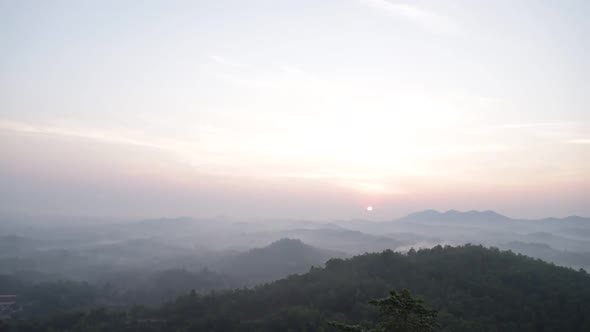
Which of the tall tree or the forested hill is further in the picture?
the forested hill

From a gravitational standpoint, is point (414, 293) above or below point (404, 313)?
below

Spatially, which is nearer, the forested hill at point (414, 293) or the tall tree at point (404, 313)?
the tall tree at point (404, 313)

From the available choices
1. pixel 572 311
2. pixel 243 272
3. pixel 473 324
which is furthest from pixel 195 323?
pixel 243 272

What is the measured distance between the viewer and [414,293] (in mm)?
73812

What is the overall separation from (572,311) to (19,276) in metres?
216

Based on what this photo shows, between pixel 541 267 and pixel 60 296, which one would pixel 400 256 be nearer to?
pixel 541 267

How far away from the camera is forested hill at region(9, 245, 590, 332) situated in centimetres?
5981

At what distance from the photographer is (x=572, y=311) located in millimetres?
58875

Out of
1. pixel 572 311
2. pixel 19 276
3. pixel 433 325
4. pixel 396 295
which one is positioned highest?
pixel 396 295

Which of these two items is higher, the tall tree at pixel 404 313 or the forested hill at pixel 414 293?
the tall tree at pixel 404 313

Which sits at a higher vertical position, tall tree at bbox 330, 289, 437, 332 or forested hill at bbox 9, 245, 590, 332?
tall tree at bbox 330, 289, 437, 332

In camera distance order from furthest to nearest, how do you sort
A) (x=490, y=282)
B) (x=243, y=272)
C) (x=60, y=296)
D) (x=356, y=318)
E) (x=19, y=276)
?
(x=243, y=272), (x=19, y=276), (x=60, y=296), (x=490, y=282), (x=356, y=318)

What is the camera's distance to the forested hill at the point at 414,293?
59.8 metres

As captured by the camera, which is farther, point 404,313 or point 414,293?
point 414,293
